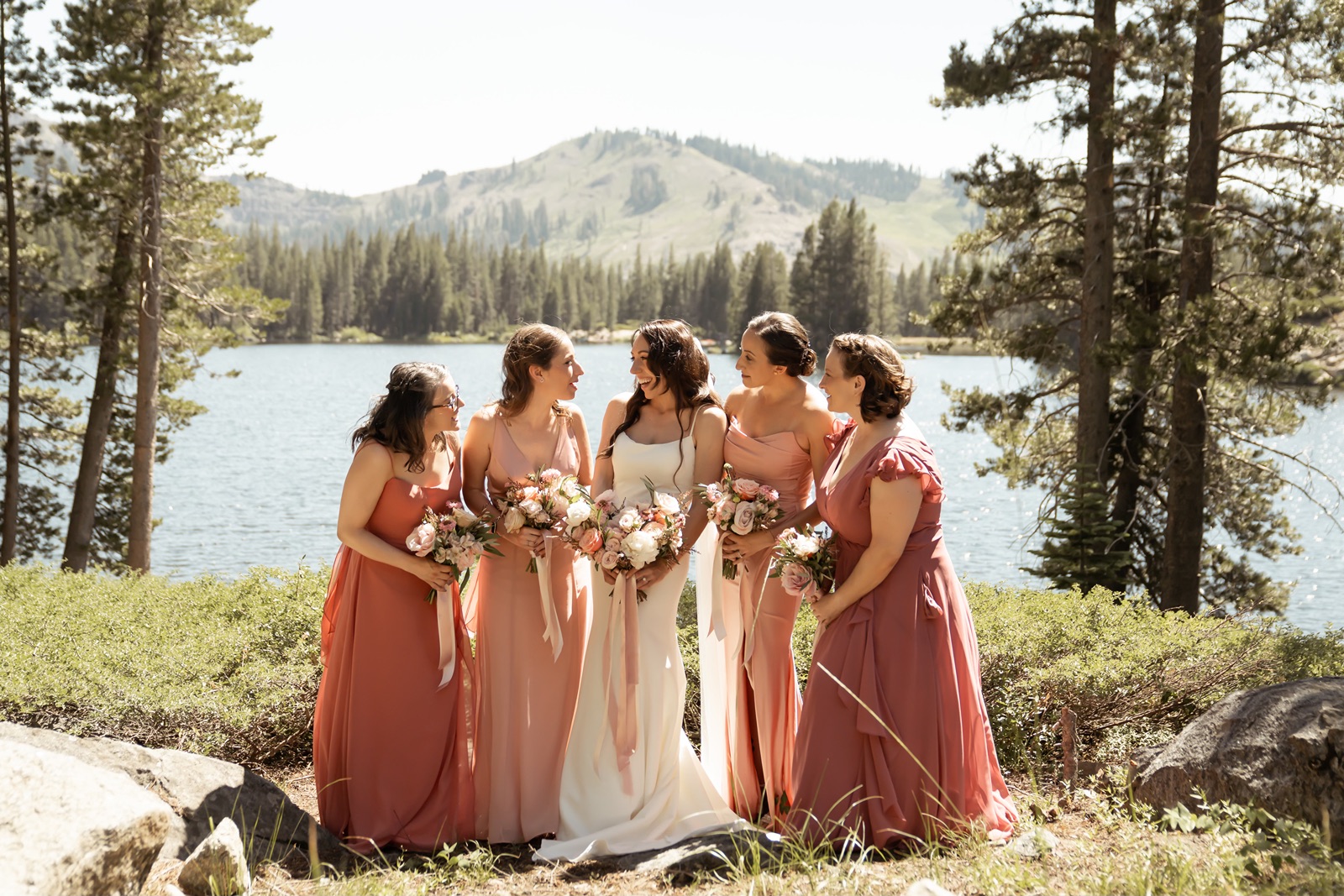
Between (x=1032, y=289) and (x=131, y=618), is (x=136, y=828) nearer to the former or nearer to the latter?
(x=131, y=618)

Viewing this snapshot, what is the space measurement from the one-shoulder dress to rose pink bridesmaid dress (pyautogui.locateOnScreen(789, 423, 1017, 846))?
692 mm

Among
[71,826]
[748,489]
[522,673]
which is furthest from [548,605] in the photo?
[71,826]

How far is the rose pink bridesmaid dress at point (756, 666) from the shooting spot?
5.36 metres

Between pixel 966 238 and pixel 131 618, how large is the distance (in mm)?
10688

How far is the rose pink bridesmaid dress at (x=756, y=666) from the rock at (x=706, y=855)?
58cm

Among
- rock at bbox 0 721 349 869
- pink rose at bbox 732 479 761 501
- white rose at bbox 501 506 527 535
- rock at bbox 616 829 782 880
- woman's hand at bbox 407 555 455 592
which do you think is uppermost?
pink rose at bbox 732 479 761 501

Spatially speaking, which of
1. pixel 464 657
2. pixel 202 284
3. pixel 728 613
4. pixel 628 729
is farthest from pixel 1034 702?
pixel 202 284

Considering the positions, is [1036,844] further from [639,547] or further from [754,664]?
[639,547]

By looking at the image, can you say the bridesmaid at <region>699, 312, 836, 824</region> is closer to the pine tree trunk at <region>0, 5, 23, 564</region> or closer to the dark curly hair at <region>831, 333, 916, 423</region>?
the dark curly hair at <region>831, 333, 916, 423</region>

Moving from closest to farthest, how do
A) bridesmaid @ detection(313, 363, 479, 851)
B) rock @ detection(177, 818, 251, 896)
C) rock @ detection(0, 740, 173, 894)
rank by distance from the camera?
1. rock @ detection(0, 740, 173, 894)
2. rock @ detection(177, 818, 251, 896)
3. bridesmaid @ detection(313, 363, 479, 851)

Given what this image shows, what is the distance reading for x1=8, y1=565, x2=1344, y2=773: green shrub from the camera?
600 centimetres

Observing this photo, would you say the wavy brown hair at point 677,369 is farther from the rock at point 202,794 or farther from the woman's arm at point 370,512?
the rock at point 202,794

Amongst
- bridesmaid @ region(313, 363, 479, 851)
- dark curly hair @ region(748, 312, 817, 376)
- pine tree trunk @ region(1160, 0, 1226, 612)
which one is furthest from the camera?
pine tree trunk @ region(1160, 0, 1226, 612)

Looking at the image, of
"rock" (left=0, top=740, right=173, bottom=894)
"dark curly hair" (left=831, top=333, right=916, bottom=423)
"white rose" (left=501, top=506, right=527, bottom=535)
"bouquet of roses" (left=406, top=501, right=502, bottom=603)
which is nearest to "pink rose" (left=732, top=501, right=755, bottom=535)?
"dark curly hair" (left=831, top=333, right=916, bottom=423)
